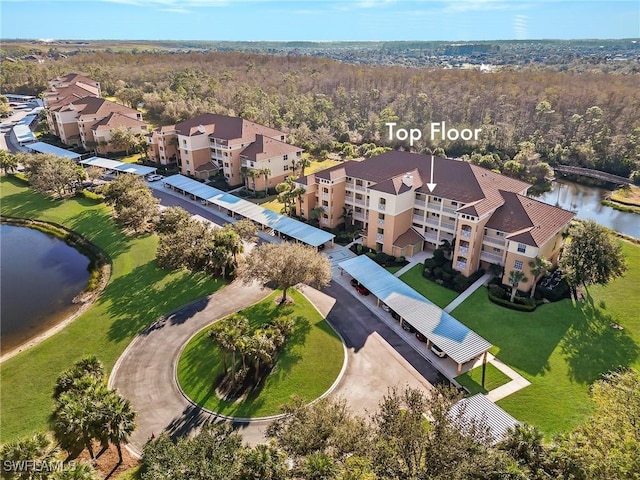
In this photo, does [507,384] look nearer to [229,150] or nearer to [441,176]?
[441,176]

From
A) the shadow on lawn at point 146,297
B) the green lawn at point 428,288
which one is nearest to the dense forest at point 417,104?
the green lawn at point 428,288

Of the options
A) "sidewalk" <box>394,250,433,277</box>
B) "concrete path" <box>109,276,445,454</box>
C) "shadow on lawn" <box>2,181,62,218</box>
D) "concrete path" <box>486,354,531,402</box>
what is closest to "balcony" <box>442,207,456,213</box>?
"sidewalk" <box>394,250,433,277</box>

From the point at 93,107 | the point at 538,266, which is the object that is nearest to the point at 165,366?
the point at 538,266

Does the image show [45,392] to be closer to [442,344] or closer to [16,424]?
[16,424]

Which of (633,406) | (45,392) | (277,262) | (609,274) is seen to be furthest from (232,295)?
(609,274)

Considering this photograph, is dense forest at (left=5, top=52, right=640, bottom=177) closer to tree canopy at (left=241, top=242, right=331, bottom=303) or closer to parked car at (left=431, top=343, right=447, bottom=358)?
parked car at (left=431, top=343, right=447, bottom=358)

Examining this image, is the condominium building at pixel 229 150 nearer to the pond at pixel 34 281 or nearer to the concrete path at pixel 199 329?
the pond at pixel 34 281
